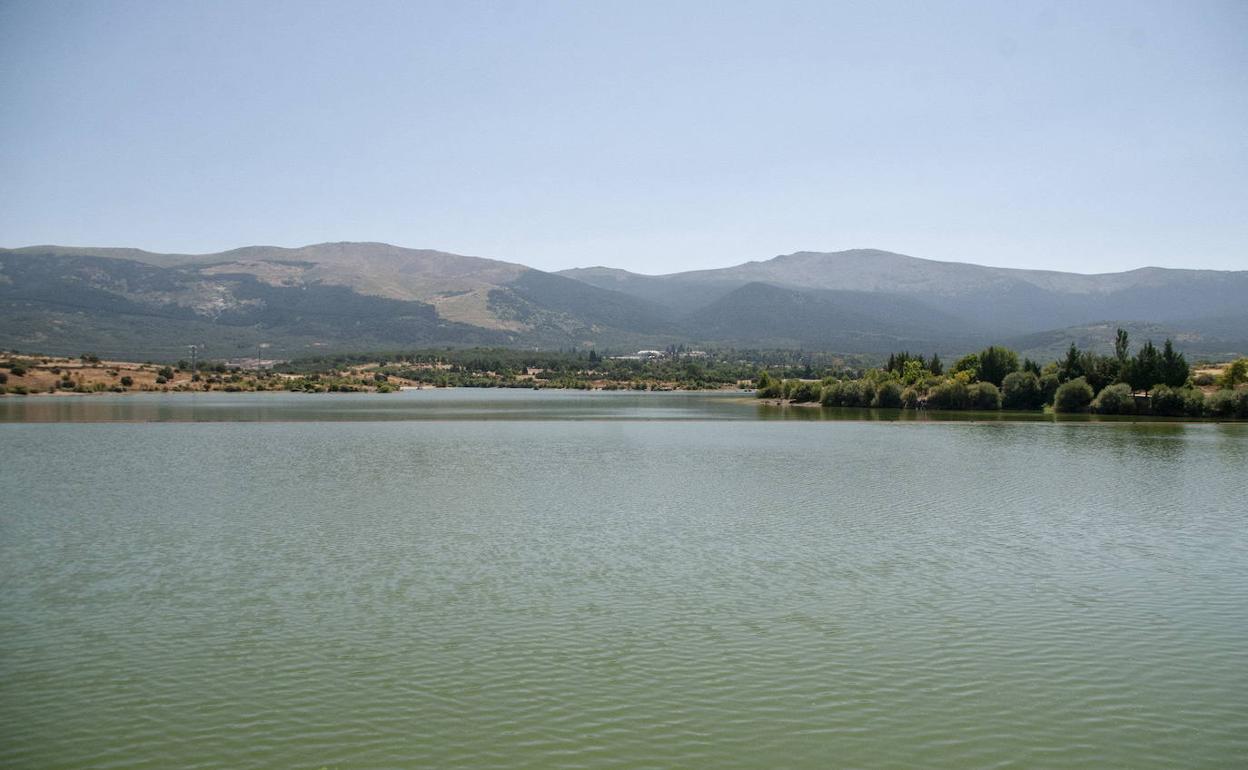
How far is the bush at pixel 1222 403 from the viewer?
90.9m

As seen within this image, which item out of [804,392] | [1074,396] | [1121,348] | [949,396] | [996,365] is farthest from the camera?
[804,392]

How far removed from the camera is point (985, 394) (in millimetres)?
112938

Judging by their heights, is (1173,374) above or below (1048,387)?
above

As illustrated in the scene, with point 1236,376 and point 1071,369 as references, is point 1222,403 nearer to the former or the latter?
point 1236,376

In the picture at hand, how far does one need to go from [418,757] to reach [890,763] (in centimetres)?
586

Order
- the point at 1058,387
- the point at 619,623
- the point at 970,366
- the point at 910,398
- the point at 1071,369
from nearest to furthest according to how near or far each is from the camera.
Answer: the point at 619,623, the point at 1058,387, the point at 1071,369, the point at 910,398, the point at 970,366

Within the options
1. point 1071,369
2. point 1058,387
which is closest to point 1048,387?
point 1058,387

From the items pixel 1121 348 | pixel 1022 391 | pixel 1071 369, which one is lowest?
pixel 1022 391

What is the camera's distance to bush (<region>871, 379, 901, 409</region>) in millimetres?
120500

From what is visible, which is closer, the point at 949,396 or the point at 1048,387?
the point at 1048,387

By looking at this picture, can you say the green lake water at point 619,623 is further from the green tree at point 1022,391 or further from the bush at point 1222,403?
the green tree at point 1022,391

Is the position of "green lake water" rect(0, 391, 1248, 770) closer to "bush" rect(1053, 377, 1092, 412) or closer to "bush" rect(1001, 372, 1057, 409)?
"bush" rect(1053, 377, 1092, 412)

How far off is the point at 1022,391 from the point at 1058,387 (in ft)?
16.0

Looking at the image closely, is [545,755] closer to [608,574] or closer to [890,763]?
[890,763]
